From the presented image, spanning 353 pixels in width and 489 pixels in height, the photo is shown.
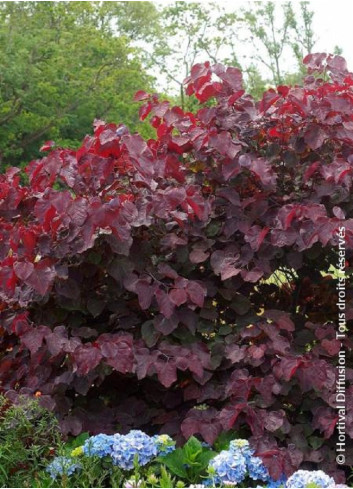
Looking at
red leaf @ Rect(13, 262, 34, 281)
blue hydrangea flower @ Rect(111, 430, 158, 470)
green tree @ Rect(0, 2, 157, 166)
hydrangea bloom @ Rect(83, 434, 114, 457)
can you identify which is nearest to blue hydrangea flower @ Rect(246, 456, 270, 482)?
blue hydrangea flower @ Rect(111, 430, 158, 470)

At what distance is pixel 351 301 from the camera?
289 centimetres

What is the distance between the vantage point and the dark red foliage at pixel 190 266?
258 centimetres

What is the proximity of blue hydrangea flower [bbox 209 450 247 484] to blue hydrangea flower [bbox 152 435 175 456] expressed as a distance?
158 mm

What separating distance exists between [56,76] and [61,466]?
57.8 feet

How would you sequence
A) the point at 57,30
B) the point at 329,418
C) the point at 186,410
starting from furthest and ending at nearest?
the point at 57,30 → the point at 186,410 → the point at 329,418

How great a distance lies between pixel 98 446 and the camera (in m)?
2.46

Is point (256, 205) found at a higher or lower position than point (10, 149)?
lower

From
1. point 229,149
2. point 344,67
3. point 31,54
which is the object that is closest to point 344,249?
point 229,149

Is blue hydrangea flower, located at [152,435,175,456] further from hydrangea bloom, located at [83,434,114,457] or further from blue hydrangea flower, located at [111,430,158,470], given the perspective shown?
hydrangea bloom, located at [83,434,114,457]

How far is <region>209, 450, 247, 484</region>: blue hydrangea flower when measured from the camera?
2390 millimetres

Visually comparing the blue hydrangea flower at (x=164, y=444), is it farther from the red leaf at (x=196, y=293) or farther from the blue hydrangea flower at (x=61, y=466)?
the red leaf at (x=196, y=293)

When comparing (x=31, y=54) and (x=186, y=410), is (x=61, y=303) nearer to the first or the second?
(x=186, y=410)

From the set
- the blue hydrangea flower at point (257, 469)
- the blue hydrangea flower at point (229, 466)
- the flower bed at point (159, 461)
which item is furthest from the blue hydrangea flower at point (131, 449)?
the blue hydrangea flower at point (257, 469)

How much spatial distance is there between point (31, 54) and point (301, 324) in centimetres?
1698
